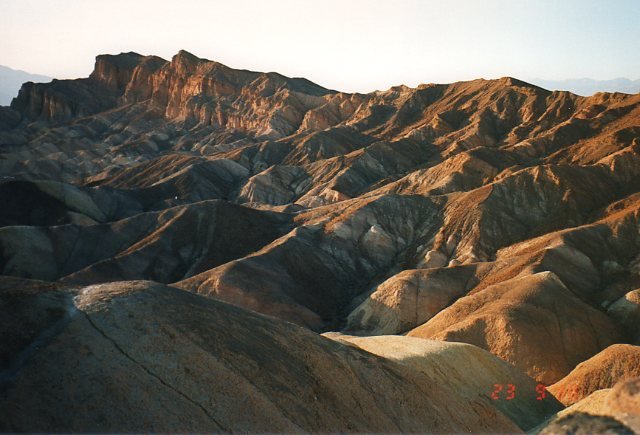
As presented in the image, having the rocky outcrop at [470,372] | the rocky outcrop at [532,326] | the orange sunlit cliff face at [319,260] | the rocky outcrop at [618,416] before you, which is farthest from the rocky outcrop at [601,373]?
the rocky outcrop at [618,416]

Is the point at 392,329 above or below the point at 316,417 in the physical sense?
below

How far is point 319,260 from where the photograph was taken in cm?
5375

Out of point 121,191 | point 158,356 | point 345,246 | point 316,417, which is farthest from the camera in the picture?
point 121,191

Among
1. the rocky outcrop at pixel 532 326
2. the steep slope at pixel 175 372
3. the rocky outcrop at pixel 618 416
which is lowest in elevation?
the rocky outcrop at pixel 532 326

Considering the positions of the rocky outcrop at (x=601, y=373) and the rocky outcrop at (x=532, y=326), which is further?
the rocky outcrop at (x=532, y=326)

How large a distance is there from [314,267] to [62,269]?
24.2m

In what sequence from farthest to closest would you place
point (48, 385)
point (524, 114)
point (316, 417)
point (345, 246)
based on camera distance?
point (524, 114) < point (345, 246) < point (316, 417) < point (48, 385)

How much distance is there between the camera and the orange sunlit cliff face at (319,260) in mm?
11883

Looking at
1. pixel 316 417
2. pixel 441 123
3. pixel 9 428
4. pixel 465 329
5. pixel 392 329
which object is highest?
pixel 441 123

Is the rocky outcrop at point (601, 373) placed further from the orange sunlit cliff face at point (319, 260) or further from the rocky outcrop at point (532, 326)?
the rocky outcrop at point (532, 326)

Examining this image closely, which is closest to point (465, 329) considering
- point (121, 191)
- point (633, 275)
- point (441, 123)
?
point (633, 275)

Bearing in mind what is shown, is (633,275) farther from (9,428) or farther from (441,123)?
(441,123)

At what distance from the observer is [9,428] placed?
930 cm

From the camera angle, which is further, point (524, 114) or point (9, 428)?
point (524, 114)
